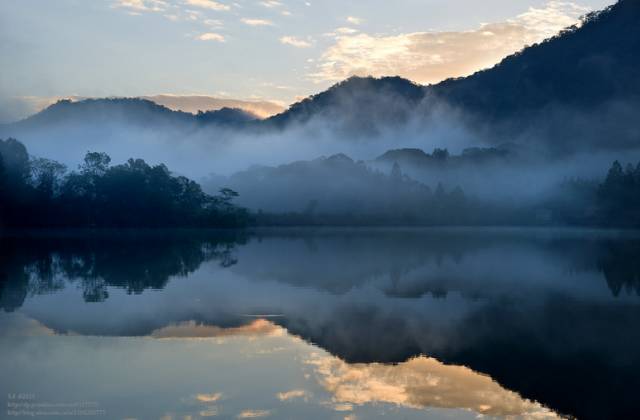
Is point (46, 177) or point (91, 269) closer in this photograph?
point (91, 269)

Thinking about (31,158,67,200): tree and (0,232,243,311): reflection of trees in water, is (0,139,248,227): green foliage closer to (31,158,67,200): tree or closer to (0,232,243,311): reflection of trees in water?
(31,158,67,200): tree

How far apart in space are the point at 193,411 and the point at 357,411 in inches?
163

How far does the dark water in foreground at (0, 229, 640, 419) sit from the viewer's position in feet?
56.8

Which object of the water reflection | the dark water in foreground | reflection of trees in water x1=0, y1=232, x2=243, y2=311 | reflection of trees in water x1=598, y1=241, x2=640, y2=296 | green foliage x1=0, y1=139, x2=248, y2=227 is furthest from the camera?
green foliage x1=0, y1=139, x2=248, y2=227

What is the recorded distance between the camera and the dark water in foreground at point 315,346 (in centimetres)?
1731

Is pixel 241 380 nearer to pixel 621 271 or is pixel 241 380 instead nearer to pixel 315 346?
pixel 315 346

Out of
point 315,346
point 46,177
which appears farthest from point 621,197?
point 315,346

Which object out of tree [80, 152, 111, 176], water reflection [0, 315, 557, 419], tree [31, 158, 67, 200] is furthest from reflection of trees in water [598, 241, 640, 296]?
tree [80, 152, 111, 176]

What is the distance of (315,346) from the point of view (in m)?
23.9

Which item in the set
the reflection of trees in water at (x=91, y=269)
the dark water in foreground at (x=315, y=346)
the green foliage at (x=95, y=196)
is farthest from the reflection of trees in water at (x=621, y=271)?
the green foliage at (x=95, y=196)

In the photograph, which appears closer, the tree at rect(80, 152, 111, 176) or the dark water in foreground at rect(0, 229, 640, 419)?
the dark water in foreground at rect(0, 229, 640, 419)

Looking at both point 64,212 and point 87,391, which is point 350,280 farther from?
point 64,212

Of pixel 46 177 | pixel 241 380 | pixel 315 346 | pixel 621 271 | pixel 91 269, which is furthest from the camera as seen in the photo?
pixel 46 177

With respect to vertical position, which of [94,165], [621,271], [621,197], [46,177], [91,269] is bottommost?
[621,271]
